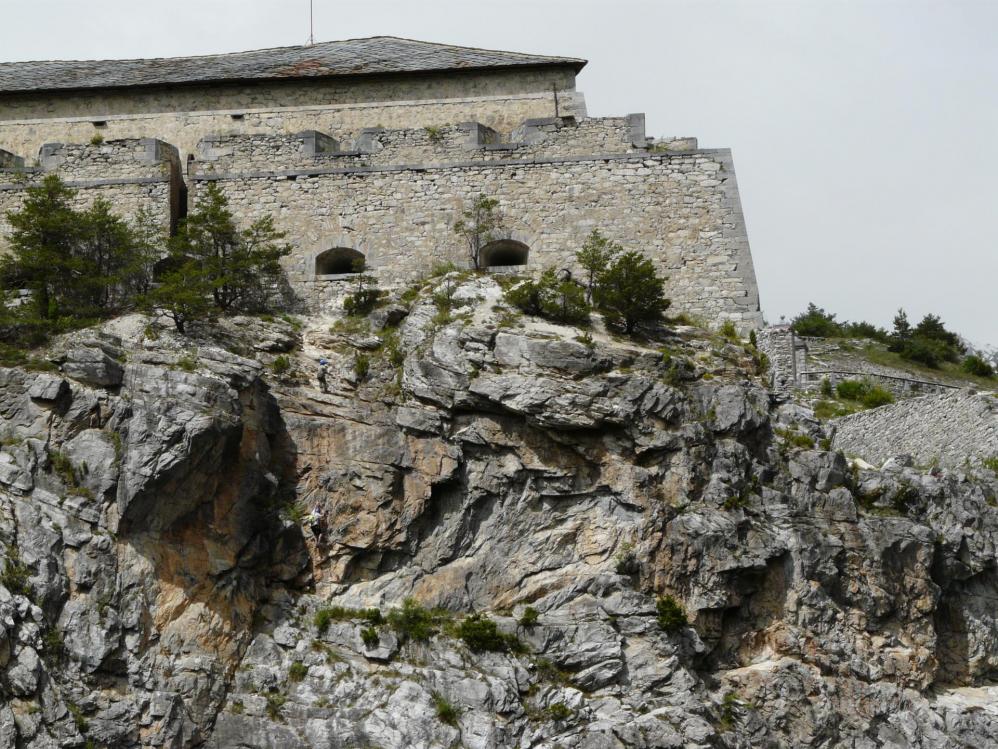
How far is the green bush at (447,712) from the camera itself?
19062 mm

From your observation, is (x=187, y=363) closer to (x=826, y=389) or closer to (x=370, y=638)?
(x=370, y=638)

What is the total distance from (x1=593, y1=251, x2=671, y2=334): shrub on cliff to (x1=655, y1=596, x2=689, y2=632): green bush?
5147 mm

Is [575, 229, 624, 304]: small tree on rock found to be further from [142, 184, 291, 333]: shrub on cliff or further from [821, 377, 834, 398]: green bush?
[821, 377, 834, 398]: green bush

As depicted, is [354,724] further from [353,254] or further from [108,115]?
[108,115]

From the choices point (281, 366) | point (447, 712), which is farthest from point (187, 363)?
point (447, 712)

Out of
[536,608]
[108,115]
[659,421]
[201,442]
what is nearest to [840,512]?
[659,421]

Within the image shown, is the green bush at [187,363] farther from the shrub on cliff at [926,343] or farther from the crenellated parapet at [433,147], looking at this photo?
the shrub on cliff at [926,343]

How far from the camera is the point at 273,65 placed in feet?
97.7

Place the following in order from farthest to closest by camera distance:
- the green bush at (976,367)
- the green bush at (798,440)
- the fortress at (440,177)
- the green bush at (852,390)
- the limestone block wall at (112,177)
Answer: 1. the green bush at (976,367)
2. the green bush at (852,390)
3. the limestone block wall at (112,177)
4. the fortress at (440,177)
5. the green bush at (798,440)

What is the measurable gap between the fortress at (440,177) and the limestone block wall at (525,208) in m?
0.03

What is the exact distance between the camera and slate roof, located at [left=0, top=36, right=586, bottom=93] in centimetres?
2873

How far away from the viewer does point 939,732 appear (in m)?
20.3

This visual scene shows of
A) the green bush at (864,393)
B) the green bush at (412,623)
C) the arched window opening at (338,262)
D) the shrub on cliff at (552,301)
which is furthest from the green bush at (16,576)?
the green bush at (864,393)

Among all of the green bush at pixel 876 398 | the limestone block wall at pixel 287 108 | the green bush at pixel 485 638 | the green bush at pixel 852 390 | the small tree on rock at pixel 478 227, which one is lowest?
the green bush at pixel 485 638
